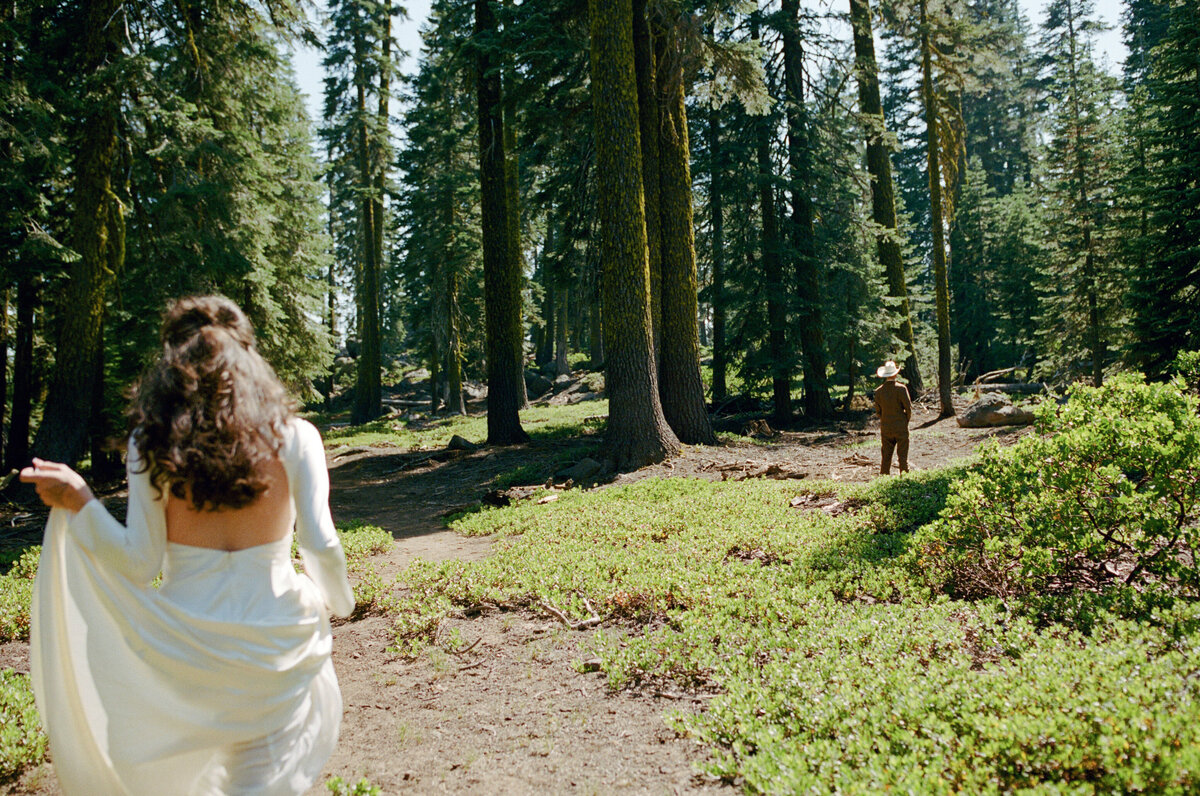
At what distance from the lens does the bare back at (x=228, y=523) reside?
2523 millimetres

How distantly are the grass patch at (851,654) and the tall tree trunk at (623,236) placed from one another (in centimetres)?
418

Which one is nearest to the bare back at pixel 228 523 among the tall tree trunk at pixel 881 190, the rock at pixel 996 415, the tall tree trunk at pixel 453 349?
the rock at pixel 996 415

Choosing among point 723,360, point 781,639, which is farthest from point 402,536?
point 723,360

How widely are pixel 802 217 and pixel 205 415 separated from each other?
1853 centimetres

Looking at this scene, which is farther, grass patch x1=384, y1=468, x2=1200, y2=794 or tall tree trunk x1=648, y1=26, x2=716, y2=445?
tall tree trunk x1=648, y1=26, x2=716, y2=445

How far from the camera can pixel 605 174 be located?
11.8m

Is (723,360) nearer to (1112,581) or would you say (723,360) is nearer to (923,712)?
(1112,581)

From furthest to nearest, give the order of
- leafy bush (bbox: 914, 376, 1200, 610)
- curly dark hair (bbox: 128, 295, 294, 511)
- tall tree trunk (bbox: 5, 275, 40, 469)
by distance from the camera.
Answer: tall tree trunk (bbox: 5, 275, 40, 469), leafy bush (bbox: 914, 376, 1200, 610), curly dark hair (bbox: 128, 295, 294, 511)

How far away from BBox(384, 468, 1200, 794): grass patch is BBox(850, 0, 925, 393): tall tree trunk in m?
14.5

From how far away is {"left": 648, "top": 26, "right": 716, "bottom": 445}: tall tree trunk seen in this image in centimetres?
1362

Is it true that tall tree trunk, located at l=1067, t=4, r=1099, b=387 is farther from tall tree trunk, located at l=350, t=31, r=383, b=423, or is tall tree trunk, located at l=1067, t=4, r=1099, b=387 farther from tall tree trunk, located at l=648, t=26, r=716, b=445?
tall tree trunk, located at l=350, t=31, r=383, b=423

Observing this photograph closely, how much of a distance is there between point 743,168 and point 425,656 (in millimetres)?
16222

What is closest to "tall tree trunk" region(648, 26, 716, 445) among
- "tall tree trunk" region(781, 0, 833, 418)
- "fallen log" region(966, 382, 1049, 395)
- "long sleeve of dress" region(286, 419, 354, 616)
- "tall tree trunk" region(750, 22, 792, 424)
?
"tall tree trunk" region(750, 22, 792, 424)

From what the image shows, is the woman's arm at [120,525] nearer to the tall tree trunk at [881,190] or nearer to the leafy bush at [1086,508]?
the leafy bush at [1086,508]
